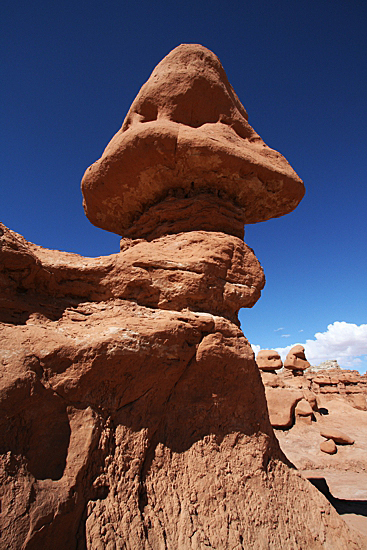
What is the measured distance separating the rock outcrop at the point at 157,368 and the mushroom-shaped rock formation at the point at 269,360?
9.95 m

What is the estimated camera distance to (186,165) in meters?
4.19

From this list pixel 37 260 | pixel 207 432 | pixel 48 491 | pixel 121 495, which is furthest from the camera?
pixel 207 432

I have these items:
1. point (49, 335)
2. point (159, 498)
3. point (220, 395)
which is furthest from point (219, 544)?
point (49, 335)

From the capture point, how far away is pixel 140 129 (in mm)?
4039

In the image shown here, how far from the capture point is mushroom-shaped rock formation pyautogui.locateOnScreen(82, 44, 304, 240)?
411 cm

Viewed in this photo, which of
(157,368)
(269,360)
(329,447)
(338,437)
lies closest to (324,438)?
(338,437)

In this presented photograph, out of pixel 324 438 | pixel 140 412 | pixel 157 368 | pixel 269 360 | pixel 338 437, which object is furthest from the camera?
A: pixel 269 360

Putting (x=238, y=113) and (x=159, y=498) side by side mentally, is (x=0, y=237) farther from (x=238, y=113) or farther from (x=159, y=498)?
(x=238, y=113)

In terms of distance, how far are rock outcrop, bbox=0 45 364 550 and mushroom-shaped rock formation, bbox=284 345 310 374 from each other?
13743mm

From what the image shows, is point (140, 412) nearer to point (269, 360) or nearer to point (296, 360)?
point (269, 360)

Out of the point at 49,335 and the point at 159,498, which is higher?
the point at 49,335

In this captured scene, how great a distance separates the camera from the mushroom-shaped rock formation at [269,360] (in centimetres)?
1336

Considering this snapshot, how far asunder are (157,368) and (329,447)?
8.91 metres

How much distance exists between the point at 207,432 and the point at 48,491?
1.54 meters
